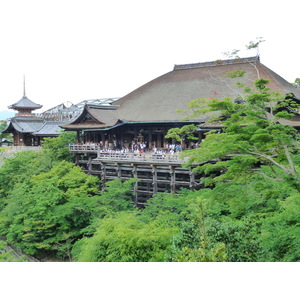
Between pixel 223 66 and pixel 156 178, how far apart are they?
23.5 feet

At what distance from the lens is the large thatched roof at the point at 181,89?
16.6 metres

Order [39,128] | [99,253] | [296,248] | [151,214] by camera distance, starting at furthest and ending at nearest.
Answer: [39,128], [151,214], [99,253], [296,248]

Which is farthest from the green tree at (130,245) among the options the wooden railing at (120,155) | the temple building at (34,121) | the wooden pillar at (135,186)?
the temple building at (34,121)

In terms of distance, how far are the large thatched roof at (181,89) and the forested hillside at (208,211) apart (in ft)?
13.7

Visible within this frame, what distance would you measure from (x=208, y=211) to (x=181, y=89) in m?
9.80

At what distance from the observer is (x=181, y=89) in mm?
18328

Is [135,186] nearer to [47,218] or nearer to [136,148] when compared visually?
[136,148]

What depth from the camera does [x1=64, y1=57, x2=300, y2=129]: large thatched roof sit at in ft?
54.4

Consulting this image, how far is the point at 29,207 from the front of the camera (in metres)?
14.5

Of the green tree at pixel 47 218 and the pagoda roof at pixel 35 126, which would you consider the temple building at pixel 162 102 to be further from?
the pagoda roof at pixel 35 126

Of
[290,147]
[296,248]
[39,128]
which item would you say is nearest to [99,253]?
[296,248]

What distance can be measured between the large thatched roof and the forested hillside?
416cm

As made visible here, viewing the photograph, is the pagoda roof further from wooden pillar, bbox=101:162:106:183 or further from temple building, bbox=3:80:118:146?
wooden pillar, bbox=101:162:106:183

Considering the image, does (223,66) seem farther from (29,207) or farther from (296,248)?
(296,248)
